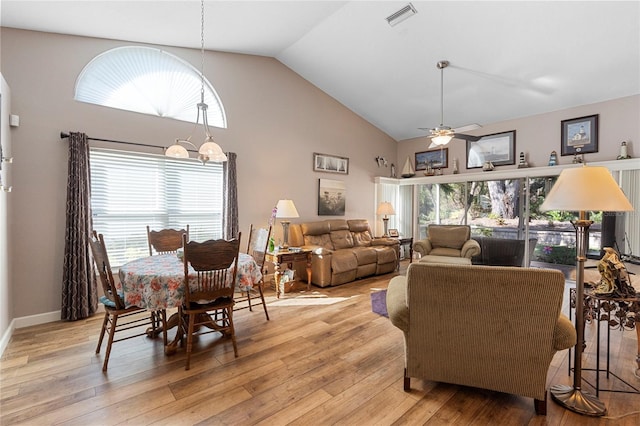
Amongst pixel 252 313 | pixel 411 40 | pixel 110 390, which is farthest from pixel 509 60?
pixel 110 390

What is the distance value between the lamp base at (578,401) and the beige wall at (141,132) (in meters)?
4.03

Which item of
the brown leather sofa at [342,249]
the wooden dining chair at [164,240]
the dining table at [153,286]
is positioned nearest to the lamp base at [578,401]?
the dining table at [153,286]

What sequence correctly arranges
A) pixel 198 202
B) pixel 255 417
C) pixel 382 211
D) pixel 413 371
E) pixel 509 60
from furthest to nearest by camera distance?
pixel 382 211 → pixel 198 202 → pixel 509 60 → pixel 413 371 → pixel 255 417

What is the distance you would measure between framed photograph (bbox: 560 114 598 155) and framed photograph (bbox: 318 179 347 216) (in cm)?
396

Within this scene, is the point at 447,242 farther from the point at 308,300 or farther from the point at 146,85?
the point at 146,85

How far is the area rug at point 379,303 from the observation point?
3.54 metres

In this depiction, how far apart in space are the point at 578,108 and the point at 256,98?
5386mm

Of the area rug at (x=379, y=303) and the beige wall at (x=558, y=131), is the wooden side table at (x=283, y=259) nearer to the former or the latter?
the area rug at (x=379, y=303)

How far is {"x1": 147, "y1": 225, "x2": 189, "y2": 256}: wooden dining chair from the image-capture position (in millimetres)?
3352

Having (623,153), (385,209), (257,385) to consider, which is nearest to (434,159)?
(385,209)

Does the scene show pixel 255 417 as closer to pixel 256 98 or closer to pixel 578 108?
pixel 256 98

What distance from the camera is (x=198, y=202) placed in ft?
14.0

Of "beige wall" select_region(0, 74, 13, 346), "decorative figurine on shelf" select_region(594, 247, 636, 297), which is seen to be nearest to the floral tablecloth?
"beige wall" select_region(0, 74, 13, 346)

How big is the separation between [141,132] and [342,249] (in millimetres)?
3677
